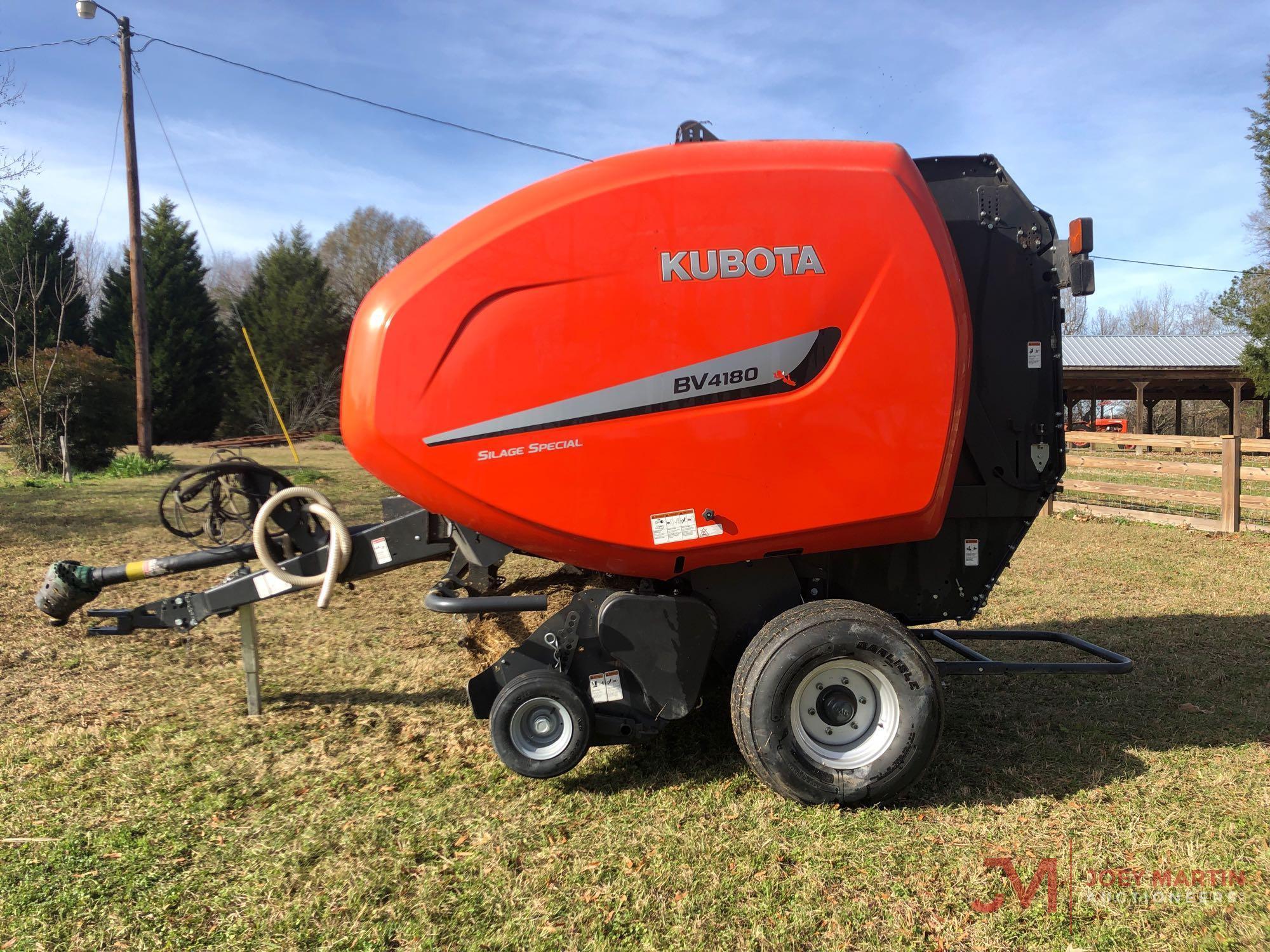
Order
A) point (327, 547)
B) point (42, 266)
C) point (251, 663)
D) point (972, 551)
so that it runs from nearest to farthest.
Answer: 1. point (327, 547)
2. point (972, 551)
3. point (251, 663)
4. point (42, 266)

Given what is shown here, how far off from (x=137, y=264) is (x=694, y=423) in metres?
16.4

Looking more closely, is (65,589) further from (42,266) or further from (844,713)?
(42,266)

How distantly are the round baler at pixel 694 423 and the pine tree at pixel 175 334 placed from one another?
26849 mm

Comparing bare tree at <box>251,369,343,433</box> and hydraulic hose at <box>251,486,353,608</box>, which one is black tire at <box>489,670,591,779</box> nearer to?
hydraulic hose at <box>251,486,353,608</box>

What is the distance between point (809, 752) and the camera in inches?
133

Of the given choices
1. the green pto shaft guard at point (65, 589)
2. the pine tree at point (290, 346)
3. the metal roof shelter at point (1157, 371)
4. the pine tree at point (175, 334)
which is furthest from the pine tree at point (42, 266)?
the metal roof shelter at point (1157, 371)

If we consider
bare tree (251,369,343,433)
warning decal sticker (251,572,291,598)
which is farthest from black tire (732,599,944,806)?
bare tree (251,369,343,433)

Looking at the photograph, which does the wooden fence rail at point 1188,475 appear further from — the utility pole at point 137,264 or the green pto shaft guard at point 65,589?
the utility pole at point 137,264

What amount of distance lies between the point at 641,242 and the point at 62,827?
126 inches

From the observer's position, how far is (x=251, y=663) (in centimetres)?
444

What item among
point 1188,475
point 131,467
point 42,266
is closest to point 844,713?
point 1188,475

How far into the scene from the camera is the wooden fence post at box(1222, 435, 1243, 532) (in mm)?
9609

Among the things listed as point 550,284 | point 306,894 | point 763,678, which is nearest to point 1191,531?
point 763,678

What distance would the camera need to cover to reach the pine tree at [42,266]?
17.1 m
